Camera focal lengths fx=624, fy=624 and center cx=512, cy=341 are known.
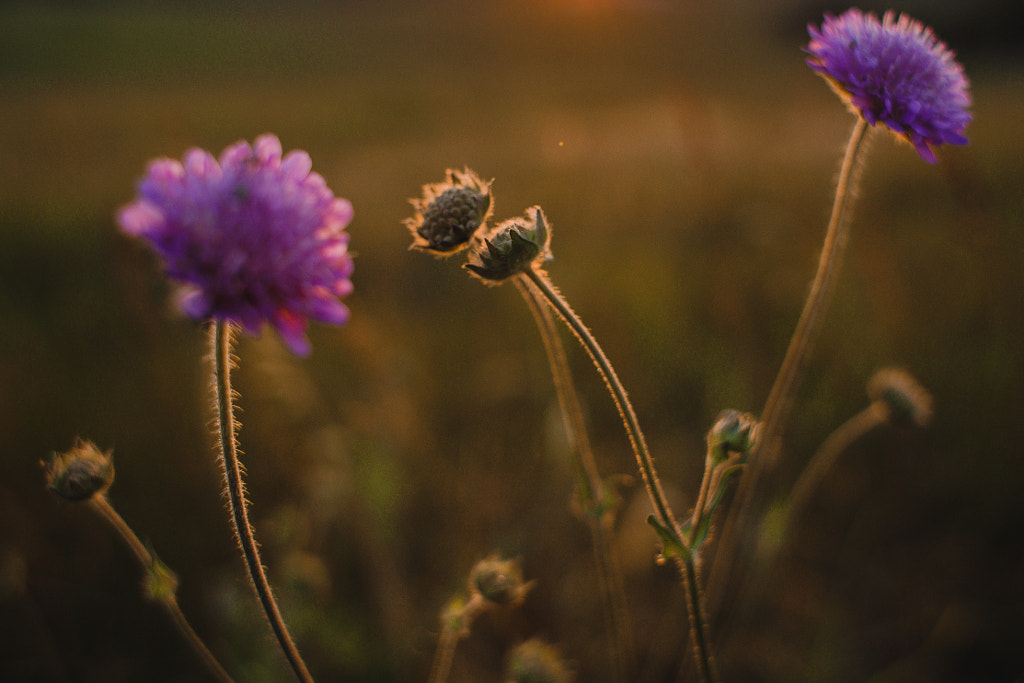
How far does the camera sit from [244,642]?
2.73m

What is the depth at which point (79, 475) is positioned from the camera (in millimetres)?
1745

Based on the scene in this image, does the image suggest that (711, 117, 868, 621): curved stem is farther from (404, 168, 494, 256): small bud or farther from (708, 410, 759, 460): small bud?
(404, 168, 494, 256): small bud

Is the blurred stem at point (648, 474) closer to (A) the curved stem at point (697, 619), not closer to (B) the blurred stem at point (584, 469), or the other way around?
(A) the curved stem at point (697, 619)

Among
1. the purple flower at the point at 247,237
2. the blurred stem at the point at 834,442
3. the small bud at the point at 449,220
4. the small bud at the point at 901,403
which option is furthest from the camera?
Answer: the small bud at the point at 901,403

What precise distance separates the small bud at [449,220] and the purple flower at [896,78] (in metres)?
1.18

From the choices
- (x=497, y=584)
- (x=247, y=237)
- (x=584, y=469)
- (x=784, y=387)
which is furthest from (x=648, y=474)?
(x=247, y=237)

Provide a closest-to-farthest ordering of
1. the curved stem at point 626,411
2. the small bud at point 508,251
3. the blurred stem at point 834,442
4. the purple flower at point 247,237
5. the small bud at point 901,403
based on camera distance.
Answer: the purple flower at point 247,237 < the curved stem at point 626,411 < the small bud at point 508,251 < the blurred stem at point 834,442 < the small bud at point 901,403

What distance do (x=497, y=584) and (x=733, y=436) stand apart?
2.76ft

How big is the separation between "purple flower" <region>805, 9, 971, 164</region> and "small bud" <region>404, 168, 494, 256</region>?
3.86 ft

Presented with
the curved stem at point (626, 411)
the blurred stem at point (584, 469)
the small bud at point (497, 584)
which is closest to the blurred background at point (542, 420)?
the blurred stem at point (584, 469)

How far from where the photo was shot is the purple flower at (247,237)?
1.28 metres

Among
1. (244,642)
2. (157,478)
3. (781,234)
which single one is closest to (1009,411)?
(781,234)

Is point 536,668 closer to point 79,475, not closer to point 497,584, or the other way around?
point 497,584

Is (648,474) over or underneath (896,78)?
underneath
